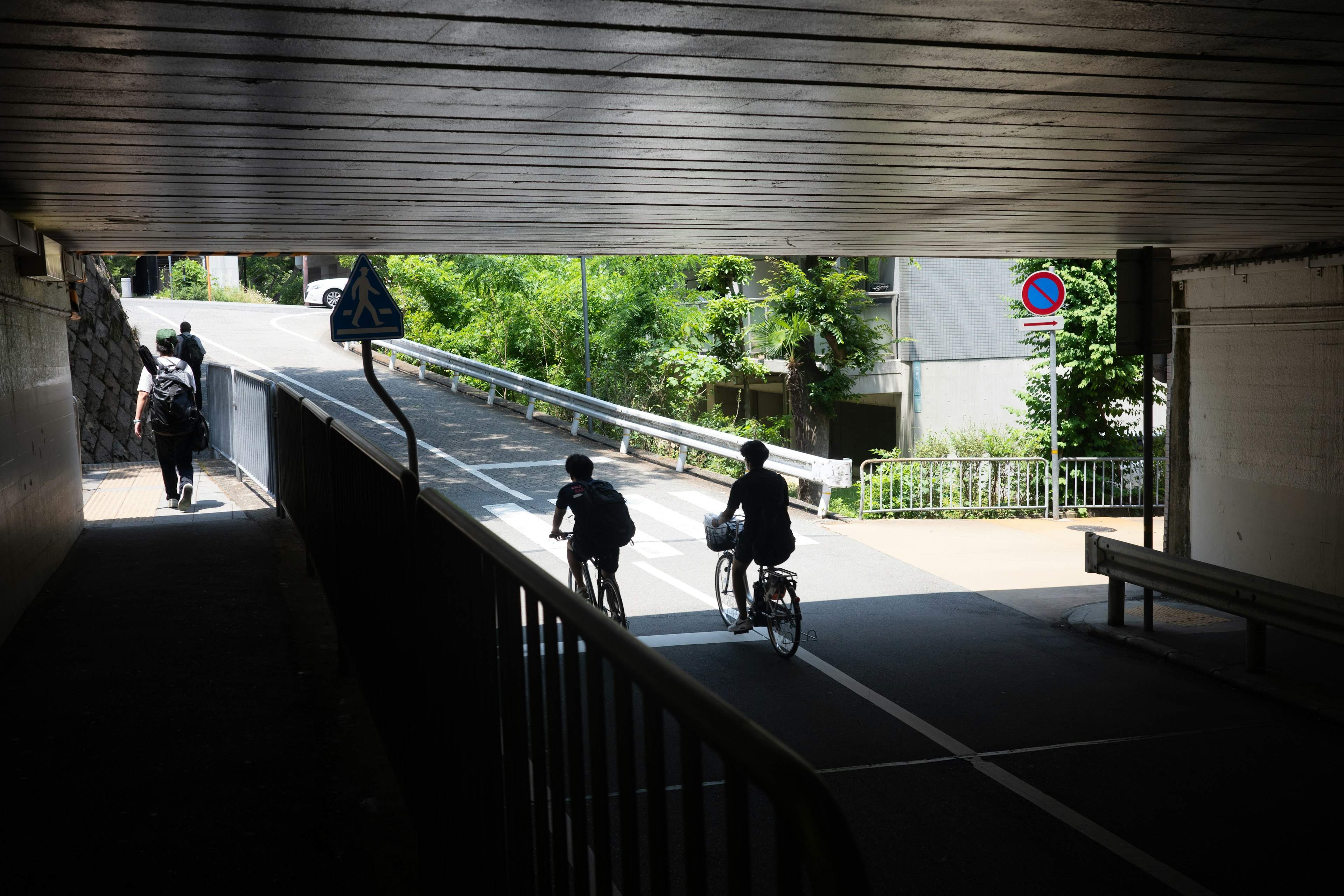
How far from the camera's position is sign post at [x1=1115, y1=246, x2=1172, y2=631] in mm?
9914

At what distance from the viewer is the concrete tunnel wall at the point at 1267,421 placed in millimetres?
10203

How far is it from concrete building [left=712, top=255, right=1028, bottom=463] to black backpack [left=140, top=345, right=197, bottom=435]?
50.6 feet

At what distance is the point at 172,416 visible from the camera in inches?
491

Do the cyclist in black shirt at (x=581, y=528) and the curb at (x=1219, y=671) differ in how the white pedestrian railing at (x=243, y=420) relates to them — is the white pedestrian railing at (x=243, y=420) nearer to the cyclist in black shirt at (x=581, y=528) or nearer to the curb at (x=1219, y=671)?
the cyclist in black shirt at (x=581, y=528)

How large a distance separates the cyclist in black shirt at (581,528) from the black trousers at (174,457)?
6.04 metres

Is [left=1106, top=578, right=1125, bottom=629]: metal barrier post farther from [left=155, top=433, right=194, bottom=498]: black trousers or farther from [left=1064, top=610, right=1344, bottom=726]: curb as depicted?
[left=155, top=433, right=194, bottom=498]: black trousers

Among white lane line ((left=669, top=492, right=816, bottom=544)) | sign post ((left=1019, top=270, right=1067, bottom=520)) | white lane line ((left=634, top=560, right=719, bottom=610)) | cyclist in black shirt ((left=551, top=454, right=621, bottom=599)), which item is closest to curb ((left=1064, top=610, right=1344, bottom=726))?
white lane line ((left=634, top=560, right=719, bottom=610))

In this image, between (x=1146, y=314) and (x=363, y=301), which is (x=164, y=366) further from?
(x=1146, y=314)

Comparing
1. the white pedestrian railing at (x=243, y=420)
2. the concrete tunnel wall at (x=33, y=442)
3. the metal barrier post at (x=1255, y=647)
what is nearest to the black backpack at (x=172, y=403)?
the white pedestrian railing at (x=243, y=420)

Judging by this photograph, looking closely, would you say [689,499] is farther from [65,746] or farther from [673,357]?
[65,746]

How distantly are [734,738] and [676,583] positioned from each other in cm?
1046

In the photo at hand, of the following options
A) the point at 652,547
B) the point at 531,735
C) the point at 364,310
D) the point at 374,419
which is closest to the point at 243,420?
the point at 652,547

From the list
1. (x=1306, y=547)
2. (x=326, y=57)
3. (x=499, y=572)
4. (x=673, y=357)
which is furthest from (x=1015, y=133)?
(x=673, y=357)

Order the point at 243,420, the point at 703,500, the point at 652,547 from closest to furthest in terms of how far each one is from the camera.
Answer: the point at 652,547
the point at 243,420
the point at 703,500
